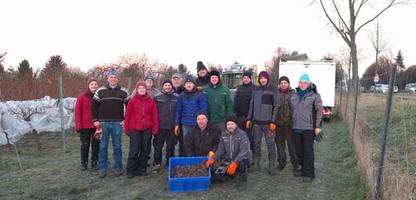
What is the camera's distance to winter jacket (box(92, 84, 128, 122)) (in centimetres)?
757

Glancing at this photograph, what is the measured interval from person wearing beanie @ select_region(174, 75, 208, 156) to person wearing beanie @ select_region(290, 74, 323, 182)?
157cm

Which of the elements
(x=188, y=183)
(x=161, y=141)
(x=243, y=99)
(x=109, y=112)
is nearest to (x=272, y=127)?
(x=243, y=99)

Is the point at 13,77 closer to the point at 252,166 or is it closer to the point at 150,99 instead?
the point at 150,99

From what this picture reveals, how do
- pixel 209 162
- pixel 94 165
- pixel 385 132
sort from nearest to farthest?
1. pixel 385 132
2. pixel 209 162
3. pixel 94 165

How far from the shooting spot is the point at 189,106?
7680 millimetres

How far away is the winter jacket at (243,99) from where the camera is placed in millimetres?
8211

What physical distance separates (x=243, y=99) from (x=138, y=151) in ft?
7.02

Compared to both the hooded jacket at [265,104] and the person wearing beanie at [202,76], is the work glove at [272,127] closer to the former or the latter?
the hooded jacket at [265,104]

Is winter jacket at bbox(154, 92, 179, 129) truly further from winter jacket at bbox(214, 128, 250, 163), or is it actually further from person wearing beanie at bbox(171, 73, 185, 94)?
winter jacket at bbox(214, 128, 250, 163)

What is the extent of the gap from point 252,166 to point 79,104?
339 cm

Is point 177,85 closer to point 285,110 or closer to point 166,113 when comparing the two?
point 166,113

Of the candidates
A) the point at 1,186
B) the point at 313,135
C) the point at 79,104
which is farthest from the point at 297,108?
the point at 1,186

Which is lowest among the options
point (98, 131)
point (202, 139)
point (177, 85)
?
point (202, 139)

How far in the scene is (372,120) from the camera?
43.5 ft
